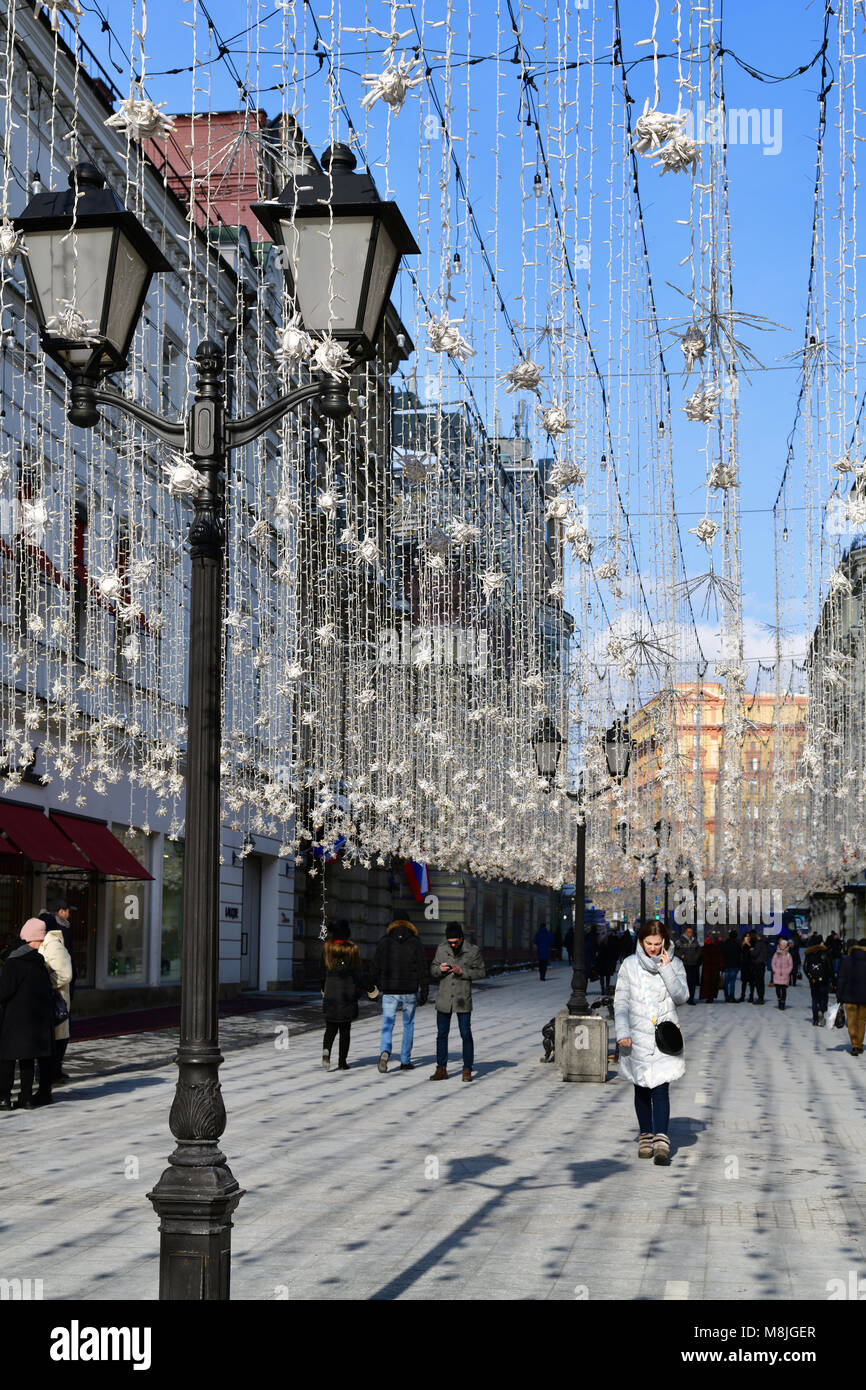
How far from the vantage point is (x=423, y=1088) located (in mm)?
16203

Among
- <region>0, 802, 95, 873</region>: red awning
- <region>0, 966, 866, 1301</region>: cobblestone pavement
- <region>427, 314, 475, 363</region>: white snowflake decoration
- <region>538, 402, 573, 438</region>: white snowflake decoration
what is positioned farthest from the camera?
<region>0, 802, 95, 873</region>: red awning

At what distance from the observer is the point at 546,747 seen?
20.3 m

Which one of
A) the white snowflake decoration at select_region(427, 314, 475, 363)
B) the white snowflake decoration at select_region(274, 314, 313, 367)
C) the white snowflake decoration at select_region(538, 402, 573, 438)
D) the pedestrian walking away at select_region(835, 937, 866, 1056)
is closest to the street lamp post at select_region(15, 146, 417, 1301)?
the white snowflake decoration at select_region(274, 314, 313, 367)

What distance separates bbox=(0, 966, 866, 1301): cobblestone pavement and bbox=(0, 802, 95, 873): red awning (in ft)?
13.4

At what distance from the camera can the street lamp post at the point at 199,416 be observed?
5.52 meters

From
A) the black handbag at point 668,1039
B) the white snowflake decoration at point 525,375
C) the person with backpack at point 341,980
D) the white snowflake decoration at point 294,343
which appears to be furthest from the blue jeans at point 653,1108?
the white snowflake decoration at point 294,343

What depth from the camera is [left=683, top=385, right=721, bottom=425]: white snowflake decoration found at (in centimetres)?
614

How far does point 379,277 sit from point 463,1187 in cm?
630

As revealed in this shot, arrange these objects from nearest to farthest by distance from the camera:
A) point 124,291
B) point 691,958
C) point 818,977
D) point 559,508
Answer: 1. point 124,291
2. point 559,508
3. point 818,977
4. point 691,958

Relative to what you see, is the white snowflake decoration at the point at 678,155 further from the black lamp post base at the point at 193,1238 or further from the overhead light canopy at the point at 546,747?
the overhead light canopy at the point at 546,747

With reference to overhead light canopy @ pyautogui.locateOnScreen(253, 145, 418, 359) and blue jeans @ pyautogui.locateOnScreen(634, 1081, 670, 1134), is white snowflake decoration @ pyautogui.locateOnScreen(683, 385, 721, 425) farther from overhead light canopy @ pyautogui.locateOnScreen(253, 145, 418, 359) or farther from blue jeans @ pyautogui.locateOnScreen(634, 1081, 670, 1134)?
Answer: blue jeans @ pyautogui.locateOnScreen(634, 1081, 670, 1134)

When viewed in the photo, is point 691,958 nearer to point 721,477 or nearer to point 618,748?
point 618,748

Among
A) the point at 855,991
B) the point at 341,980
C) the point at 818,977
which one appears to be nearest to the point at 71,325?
the point at 341,980
